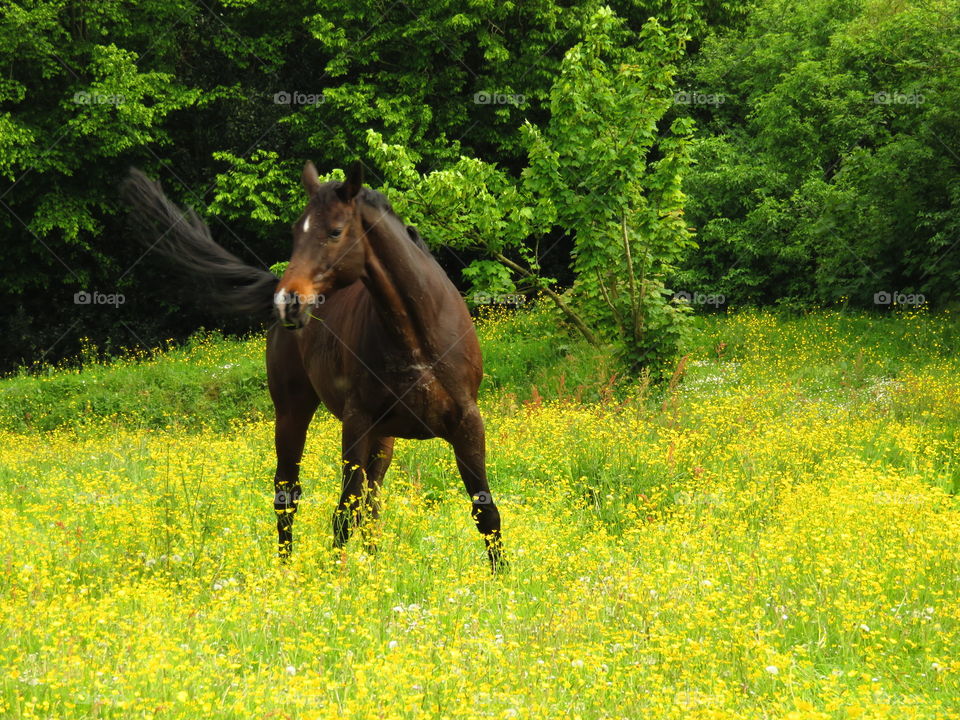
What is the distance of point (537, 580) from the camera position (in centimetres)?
520

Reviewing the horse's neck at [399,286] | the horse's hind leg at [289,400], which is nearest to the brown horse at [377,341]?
the horse's neck at [399,286]

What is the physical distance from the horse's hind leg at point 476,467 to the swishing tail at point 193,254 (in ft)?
7.81

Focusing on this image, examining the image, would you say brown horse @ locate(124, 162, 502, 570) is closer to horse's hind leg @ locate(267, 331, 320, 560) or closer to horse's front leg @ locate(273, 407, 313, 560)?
horse's front leg @ locate(273, 407, 313, 560)

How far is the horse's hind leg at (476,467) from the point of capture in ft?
18.2

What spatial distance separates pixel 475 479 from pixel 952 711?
2.88 m

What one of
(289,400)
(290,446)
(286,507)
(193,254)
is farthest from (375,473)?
(193,254)

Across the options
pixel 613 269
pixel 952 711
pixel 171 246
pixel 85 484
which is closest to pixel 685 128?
pixel 613 269

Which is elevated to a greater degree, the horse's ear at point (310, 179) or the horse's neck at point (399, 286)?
the horse's ear at point (310, 179)

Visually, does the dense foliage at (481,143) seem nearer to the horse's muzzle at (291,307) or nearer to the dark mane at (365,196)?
the dark mane at (365,196)

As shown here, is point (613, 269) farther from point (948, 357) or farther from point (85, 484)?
point (85, 484)

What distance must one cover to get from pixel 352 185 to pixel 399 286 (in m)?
0.70

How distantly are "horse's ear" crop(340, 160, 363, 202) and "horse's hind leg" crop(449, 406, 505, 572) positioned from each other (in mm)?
1490

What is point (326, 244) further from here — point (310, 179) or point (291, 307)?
point (310, 179)

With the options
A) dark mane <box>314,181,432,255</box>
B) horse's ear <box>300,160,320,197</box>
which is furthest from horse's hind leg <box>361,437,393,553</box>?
horse's ear <box>300,160,320,197</box>
